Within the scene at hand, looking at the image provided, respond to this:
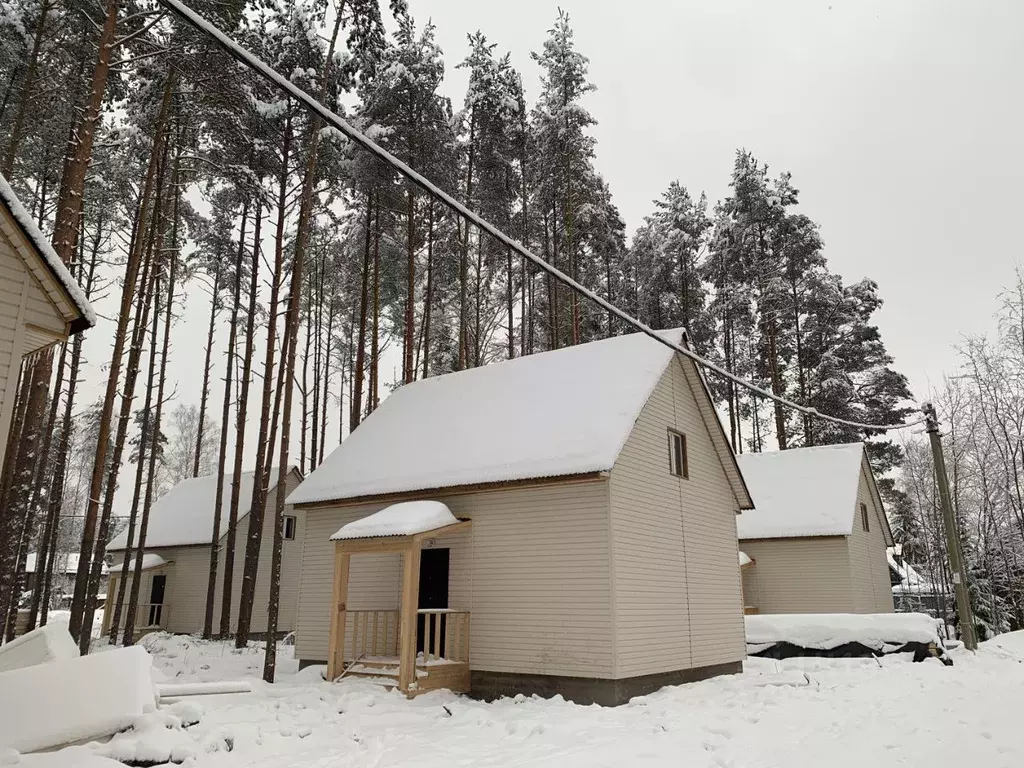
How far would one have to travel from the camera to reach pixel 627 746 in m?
7.27

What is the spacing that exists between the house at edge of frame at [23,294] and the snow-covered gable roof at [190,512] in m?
19.2

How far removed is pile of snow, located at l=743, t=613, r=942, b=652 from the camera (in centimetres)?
1617

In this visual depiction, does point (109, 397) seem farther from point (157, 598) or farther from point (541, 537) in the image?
point (157, 598)

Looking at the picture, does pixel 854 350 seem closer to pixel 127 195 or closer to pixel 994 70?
pixel 994 70

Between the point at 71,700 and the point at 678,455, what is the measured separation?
1106 centimetres

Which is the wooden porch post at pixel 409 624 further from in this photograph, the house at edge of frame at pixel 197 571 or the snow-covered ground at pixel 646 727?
the house at edge of frame at pixel 197 571

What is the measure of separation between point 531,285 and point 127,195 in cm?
1507

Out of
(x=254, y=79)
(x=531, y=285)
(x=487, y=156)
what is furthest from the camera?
(x=531, y=285)

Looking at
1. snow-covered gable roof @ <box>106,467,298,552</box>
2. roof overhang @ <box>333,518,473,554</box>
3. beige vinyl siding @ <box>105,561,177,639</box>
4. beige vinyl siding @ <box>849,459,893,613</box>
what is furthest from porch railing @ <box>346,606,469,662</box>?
beige vinyl siding @ <box>105,561,177,639</box>

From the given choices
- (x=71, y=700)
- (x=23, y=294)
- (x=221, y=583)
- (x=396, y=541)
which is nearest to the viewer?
(x=71, y=700)

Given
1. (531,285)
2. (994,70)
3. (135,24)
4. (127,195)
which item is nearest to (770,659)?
(994,70)

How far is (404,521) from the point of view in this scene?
1144 centimetres

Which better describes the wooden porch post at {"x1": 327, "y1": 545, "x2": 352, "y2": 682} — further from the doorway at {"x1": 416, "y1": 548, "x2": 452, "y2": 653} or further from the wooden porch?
the doorway at {"x1": 416, "y1": 548, "x2": 452, "y2": 653}

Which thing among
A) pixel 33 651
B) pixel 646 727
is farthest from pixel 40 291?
pixel 646 727
